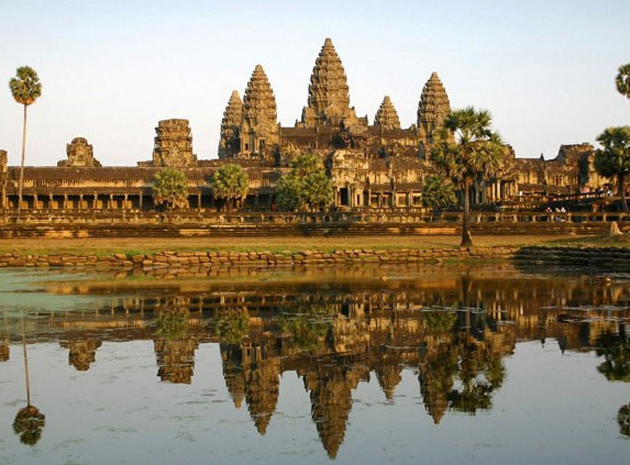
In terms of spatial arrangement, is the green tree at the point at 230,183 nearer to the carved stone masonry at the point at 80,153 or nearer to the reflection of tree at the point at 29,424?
the carved stone masonry at the point at 80,153

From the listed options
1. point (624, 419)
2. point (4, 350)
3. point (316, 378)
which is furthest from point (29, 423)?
point (624, 419)

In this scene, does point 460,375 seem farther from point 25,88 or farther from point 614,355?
point 25,88

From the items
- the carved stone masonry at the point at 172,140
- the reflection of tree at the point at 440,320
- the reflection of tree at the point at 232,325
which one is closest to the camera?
the reflection of tree at the point at 232,325

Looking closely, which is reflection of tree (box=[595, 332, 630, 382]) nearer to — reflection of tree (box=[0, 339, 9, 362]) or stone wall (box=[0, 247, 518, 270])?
reflection of tree (box=[0, 339, 9, 362])

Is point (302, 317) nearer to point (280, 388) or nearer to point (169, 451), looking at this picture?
point (280, 388)

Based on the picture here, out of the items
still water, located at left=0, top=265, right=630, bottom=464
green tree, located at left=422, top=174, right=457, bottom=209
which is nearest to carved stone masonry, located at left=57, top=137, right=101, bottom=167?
green tree, located at left=422, top=174, right=457, bottom=209

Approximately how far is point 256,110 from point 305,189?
241 ft

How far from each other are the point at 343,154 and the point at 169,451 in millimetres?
126495

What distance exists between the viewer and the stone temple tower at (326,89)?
194 metres

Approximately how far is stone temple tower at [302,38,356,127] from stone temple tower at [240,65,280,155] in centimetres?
789

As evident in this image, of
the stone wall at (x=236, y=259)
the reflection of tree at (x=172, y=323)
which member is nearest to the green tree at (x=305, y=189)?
the stone wall at (x=236, y=259)

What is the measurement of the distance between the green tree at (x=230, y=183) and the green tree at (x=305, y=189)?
27.9 feet

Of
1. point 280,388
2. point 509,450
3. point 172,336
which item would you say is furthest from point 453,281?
point 509,450

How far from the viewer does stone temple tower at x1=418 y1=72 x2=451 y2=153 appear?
19131 cm
